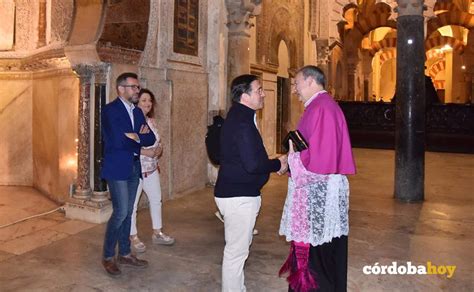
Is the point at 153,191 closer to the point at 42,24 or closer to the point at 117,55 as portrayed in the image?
the point at 117,55

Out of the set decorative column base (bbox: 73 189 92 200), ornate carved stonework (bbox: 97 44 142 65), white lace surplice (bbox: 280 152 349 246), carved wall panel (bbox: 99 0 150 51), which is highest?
carved wall panel (bbox: 99 0 150 51)

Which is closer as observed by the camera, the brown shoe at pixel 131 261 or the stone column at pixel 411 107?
the brown shoe at pixel 131 261

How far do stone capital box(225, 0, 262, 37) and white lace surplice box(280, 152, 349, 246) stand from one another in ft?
17.8

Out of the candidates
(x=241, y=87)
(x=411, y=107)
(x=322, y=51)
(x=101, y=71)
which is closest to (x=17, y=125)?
(x=101, y=71)

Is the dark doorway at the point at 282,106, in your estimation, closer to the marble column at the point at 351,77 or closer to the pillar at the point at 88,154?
the pillar at the point at 88,154

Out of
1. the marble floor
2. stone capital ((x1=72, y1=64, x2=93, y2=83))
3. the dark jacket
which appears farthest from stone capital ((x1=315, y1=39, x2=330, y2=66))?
the dark jacket

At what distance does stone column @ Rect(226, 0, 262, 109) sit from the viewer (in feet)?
25.3

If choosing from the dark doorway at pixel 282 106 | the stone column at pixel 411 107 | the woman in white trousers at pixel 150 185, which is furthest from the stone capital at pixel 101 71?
the dark doorway at pixel 282 106

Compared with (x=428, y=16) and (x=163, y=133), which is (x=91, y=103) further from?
(x=428, y=16)

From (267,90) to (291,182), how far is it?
7695 millimetres

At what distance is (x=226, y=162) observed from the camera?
2904 millimetres

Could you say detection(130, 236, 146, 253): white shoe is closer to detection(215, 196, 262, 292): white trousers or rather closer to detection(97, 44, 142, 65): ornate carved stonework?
detection(215, 196, 262, 292): white trousers

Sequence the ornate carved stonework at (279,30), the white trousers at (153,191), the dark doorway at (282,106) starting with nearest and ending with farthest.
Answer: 1. the white trousers at (153,191)
2. the ornate carved stonework at (279,30)
3. the dark doorway at (282,106)

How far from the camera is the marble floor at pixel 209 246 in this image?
3547 millimetres
